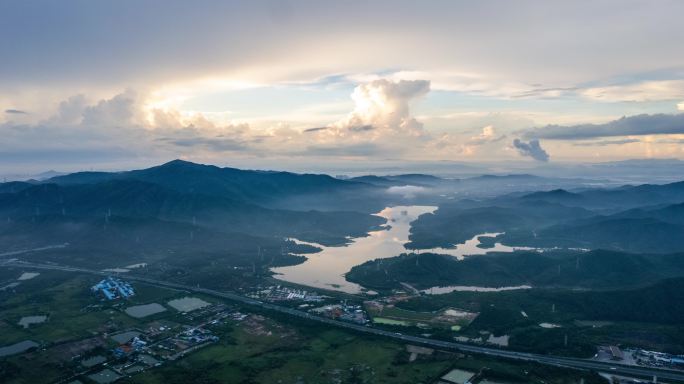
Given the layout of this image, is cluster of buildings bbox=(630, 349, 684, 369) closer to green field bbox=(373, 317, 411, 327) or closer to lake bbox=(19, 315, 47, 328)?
green field bbox=(373, 317, 411, 327)

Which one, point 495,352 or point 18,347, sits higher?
point 18,347

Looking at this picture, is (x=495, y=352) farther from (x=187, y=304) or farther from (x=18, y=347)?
(x=18, y=347)

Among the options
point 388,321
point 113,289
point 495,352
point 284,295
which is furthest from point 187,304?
point 495,352

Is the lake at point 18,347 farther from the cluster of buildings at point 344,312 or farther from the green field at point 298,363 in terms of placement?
the cluster of buildings at point 344,312

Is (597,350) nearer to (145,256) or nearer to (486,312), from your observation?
(486,312)

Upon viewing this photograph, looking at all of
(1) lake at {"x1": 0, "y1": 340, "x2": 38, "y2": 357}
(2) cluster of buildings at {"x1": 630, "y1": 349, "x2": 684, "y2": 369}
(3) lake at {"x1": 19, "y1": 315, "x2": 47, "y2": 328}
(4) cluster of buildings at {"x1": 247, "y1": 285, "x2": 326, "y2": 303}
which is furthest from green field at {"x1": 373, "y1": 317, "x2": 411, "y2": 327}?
(3) lake at {"x1": 19, "y1": 315, "x2": 47, "y2": 328}

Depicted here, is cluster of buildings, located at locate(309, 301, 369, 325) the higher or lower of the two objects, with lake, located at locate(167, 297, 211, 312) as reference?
lower
